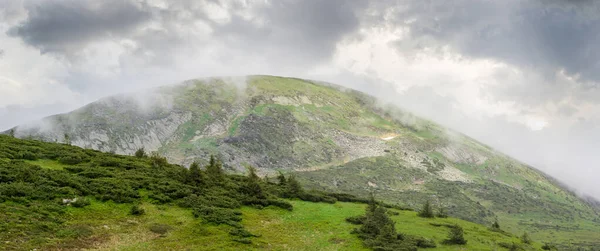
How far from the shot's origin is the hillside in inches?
1262

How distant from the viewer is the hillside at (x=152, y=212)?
32.1m

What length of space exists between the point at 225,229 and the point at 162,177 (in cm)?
1646

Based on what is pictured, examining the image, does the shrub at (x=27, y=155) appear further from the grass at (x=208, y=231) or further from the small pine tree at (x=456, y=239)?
the small pine tree at (x=456, y=239)

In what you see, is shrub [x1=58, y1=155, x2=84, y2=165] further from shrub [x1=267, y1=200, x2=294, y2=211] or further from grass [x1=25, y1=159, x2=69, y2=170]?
shrub [x1=267, y1=200, x2=294, y2=211]

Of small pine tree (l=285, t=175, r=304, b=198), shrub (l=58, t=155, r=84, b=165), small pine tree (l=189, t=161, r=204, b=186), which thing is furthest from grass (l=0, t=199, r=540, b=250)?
shrub (l=58, t=155, r=84, b=165)

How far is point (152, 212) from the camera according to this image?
4041cm

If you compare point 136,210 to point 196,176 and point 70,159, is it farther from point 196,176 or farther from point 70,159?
point 70,159

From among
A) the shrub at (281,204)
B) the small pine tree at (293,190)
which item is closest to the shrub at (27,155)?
the shrub at (281,204)

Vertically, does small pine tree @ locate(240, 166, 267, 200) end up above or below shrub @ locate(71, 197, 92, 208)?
above

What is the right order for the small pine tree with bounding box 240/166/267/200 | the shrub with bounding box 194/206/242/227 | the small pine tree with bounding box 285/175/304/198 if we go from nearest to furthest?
the shrub with bounding box 194/206/242/227 → the small pine tree with bounding box 240/166/267/200 → the small pine tree with bounding box 285/175/304/198

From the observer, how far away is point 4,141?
5234cm

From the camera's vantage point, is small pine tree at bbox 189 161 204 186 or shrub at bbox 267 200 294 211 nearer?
shrub at bbox 267 200 294 211

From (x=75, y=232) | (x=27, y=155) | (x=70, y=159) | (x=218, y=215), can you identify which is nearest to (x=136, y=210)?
(x=75, y=232)

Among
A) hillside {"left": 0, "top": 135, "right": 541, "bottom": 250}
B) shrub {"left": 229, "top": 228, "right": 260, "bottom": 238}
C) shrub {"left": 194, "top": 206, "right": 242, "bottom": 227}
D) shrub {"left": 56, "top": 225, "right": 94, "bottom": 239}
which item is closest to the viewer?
shrub {"left": 56, "top": 225, "right": 94, "bottom": 239}
